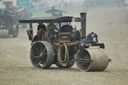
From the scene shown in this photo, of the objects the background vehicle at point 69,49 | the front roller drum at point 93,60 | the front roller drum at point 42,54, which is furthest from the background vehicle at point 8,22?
the front roller drum at point 93,60

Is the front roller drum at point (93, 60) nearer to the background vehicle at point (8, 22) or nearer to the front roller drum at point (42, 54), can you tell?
the front roller drum at point (42, 54)

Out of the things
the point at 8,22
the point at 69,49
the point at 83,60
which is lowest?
the point at 83,60

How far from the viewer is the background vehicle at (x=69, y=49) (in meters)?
16.9

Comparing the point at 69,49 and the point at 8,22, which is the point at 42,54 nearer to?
the point at 69,49

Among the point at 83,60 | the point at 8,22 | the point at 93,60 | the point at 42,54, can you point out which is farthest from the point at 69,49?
the point at 8,22

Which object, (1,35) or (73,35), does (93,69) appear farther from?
(1,35)

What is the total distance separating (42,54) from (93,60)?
9.34ft

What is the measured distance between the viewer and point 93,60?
16.6 metres

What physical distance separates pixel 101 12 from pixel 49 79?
192 feet

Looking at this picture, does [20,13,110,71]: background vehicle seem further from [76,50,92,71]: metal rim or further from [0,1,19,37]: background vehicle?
[0,1,19,37]: background vehicle

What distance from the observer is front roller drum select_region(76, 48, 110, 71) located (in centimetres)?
1670

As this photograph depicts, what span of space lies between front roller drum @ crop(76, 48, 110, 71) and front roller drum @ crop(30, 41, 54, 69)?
4.60 ft

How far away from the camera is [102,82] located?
44.7 ft

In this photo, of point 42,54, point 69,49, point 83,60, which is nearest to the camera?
point 83,60
